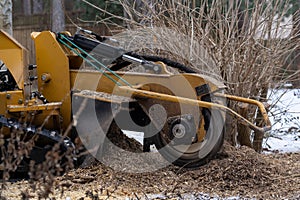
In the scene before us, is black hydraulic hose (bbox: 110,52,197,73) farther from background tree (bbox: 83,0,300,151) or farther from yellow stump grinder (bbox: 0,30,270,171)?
background tree (bbox: 83,0,300,151)

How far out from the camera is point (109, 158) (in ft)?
18.0

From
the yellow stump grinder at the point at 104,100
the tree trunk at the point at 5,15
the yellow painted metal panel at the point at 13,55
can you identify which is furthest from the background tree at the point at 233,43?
the tree trunk at the point at 5,15

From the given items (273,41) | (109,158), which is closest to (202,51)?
(273,41)

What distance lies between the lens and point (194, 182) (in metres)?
4.90

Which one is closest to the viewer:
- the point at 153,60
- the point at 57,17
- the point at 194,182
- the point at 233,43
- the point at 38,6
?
the point at 194,182

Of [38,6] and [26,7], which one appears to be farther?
[26,7]

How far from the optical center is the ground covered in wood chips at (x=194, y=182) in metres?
4.56

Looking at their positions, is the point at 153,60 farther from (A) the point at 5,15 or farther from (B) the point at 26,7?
(B) the point at 26,7

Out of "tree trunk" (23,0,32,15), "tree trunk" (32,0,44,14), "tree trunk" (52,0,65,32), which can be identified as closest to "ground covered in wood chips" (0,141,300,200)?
"tree trunk" (52,0,65,32)

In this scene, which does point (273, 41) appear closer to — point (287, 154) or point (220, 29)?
point (220, 29)

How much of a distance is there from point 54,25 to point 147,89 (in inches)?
507

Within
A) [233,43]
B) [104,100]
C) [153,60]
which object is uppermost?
[233,43]

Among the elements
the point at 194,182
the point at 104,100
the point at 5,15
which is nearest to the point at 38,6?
the point at 5,15

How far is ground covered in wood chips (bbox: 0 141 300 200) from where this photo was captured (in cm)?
456
